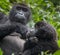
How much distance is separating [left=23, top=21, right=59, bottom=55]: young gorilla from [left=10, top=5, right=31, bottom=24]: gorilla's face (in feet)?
2.38

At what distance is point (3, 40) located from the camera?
562 cm

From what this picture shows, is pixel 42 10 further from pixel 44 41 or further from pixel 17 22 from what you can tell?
pixel 44 41

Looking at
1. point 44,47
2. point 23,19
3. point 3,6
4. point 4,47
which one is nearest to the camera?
point 44,47

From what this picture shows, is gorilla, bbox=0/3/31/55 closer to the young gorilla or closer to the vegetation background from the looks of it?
the young gorilla

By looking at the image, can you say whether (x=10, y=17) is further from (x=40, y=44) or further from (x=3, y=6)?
(x=3, y=6)

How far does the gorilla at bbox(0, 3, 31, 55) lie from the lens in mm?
5504

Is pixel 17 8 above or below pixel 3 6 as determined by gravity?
above

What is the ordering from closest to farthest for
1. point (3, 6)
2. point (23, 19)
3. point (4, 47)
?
point (4, 47) < point (23, 19) < point (3, 6)

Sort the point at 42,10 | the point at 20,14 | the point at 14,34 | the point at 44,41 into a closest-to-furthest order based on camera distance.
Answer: the point at 44,41 < the point at 14,34 < the point at 20,14 < the point at 42,10

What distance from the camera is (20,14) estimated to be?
5.99 m

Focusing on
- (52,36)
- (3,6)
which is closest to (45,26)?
(52,36)

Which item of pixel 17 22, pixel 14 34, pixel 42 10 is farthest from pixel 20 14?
pixel 42 10

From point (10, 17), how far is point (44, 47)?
4.23 feet

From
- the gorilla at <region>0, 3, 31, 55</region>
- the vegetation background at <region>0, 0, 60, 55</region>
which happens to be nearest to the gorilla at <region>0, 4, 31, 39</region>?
the gorilla at <region>0, 3, 31, 55</region>
